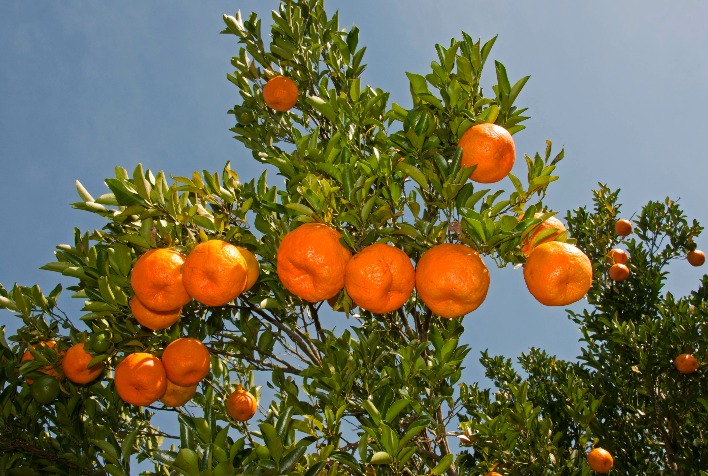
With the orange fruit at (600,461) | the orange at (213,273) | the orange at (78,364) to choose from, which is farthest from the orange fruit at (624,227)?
the orange at (78,364)

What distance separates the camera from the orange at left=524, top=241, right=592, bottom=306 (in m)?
2.44

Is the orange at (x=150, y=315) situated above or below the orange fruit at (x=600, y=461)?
below

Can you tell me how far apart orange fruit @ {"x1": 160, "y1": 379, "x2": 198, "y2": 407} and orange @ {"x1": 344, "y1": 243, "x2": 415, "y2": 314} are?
1.60 metres

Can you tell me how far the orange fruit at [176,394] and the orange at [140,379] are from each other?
28 cm

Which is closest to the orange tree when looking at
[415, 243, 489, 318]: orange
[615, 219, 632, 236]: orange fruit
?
[415, 243, 489, 318]: orange

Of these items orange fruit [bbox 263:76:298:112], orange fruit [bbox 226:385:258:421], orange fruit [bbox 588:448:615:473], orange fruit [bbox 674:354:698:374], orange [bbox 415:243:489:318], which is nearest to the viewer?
orange [bbox 415:243:489:318]

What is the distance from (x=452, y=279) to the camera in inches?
92.6

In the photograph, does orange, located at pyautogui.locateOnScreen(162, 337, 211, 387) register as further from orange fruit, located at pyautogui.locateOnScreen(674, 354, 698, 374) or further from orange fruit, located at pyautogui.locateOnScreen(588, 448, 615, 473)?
orange fruit, located at pyautogui.locateOnScreen(674, 354, 698, 374)

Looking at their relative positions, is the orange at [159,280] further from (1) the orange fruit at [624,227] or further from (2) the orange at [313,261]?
(1) the orange fruit at [624,227]

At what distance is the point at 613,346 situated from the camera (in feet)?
20.2

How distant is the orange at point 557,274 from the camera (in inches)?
96.1

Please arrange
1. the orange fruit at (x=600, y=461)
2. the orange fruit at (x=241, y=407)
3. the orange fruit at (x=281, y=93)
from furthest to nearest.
A: the orange fruit at (x=600, y=461)
the orange fruit at (x=281, y=93)
the orange fruit at (x=241, y=407)

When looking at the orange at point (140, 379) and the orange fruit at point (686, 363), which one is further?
the orange fruit at point (686, 363)

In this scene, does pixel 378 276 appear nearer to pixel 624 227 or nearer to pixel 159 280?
pixel 159 280
